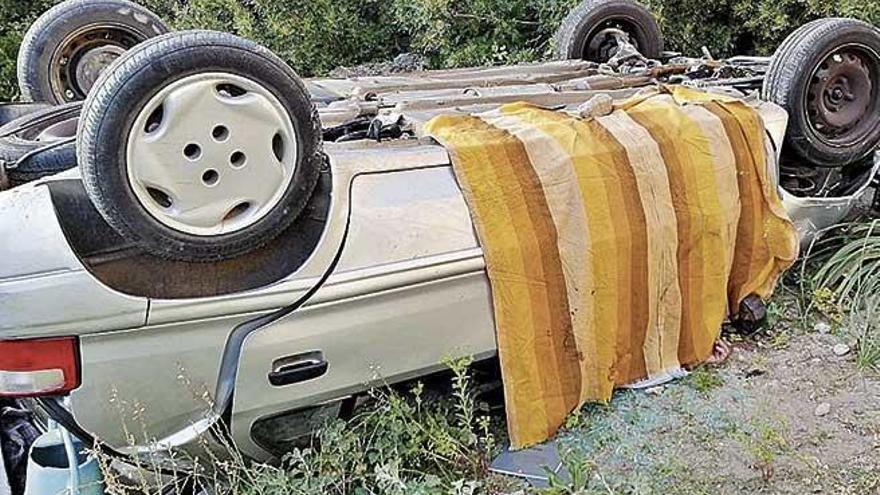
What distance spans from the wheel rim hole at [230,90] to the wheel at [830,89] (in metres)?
2.11

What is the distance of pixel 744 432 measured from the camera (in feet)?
9.10

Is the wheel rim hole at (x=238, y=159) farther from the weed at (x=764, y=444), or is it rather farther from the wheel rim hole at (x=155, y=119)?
the weed at (x=764, y=444)

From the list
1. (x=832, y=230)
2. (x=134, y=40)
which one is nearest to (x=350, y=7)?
(x=134, y=40)

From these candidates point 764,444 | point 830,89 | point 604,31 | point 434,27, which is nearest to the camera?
point 764,444

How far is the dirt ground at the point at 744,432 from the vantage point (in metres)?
2.56

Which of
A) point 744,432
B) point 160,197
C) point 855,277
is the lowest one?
point 744,432

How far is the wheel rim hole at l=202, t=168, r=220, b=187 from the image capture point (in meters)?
2.15

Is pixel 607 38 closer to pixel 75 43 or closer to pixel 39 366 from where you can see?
pixel 75 43

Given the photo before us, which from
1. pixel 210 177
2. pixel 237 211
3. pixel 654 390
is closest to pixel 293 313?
pixel 237 211

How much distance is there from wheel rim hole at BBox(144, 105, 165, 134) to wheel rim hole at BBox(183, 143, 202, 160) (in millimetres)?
83

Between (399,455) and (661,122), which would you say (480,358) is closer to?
(399,455)

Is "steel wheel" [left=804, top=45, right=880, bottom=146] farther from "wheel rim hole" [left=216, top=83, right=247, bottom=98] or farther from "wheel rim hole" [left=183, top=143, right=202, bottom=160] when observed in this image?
"wheel rim hole" [left=183, top=143, right=202, bottom=160]

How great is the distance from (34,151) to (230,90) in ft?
2.29

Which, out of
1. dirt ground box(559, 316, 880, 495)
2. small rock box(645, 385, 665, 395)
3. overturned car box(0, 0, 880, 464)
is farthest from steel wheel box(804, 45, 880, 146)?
overturned car box(0, 0, 880, 464)
